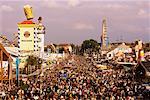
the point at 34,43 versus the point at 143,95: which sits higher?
the point at 34,43

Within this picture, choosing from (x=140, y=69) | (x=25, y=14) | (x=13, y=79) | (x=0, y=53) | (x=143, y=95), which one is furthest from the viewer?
(x=25, y=14)

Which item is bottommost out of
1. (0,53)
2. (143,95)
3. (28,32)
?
(143,95)

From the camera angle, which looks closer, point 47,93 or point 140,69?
point 47,93

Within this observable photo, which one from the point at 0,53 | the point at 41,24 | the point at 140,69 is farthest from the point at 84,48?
the point at 0,53

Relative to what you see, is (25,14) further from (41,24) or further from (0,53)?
(0,53)

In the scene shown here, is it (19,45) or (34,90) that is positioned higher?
(19,45)

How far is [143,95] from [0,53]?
8.83 metres

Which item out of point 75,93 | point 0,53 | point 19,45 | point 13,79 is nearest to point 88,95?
point 75,93

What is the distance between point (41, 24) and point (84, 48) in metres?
39.7

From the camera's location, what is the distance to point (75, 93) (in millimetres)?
21438

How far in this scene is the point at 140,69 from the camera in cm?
3359

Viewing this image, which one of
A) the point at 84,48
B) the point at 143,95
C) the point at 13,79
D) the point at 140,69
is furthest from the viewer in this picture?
the point at 84,48

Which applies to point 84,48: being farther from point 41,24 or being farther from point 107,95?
point 107,95

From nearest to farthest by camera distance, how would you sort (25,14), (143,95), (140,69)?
(143,95) < (140,69) < (25,14)
